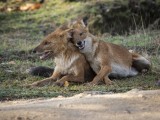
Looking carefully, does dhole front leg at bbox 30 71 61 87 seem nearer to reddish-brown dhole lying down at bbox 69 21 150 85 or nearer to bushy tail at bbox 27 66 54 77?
bushy tail at bbox 27 66 54 77

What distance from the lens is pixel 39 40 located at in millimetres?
14789

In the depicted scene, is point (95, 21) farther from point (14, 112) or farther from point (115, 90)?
point (14, 112)

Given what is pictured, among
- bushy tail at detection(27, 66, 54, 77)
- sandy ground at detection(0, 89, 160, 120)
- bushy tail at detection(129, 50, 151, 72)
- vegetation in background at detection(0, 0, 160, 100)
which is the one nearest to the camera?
sandy ground at detection(0, 89, 160, 120)

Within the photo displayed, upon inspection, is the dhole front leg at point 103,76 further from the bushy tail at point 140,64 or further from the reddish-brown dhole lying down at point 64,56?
the bushy tail at point 140,64

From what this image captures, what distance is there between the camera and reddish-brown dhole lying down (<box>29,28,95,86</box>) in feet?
30.6

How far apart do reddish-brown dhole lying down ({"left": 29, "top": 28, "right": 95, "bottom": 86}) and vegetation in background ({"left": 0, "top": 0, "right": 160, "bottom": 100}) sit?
32 cm

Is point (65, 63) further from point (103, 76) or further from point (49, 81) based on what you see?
point (103, 76)

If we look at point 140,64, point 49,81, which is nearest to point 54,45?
point 49,81

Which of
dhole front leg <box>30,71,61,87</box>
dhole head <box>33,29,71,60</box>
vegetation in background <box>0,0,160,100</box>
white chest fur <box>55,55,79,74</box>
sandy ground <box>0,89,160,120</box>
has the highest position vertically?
sandy ground <box>0,89,160,120</box>

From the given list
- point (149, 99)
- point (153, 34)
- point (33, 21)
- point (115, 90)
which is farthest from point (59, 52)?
point (33, 21)

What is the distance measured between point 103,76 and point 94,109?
337 cm

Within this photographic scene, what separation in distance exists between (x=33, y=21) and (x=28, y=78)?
26.6 ft

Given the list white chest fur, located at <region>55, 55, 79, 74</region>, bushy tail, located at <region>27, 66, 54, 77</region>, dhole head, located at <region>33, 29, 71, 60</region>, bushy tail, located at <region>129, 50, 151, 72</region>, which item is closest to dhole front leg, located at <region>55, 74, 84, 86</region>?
white chest fur, located at <region>55, 55, 79, 74</region>

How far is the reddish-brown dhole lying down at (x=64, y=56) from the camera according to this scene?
30.6ft
